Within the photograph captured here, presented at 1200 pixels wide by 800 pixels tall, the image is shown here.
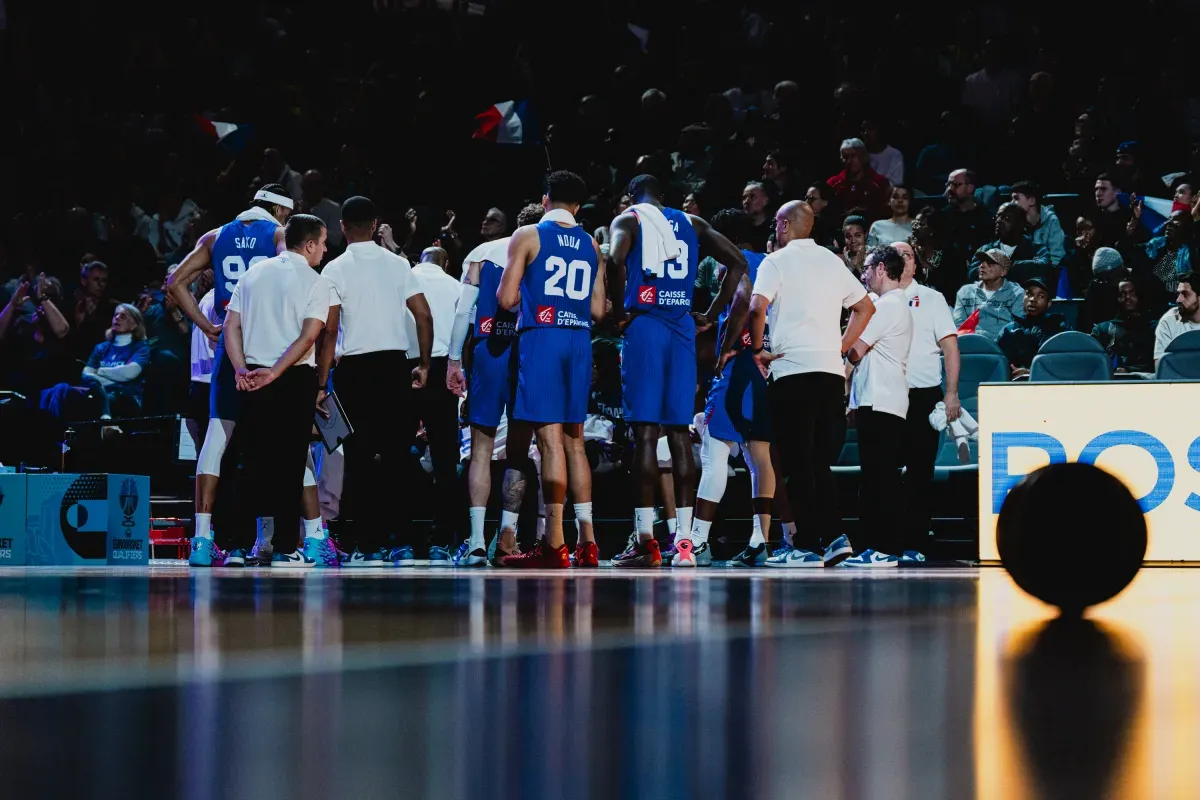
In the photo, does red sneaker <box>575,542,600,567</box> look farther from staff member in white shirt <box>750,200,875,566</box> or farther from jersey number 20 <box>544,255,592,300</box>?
jersey number 20 <box>544,255,592,300</box>

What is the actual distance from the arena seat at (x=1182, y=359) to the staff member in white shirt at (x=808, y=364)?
200 cm

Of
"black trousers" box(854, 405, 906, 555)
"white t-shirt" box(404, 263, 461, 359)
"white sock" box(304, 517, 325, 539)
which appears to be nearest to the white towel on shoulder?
"black trousers" box(854, 405, 906, 555)

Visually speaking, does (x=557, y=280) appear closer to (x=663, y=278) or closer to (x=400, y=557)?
(x=663, y=278)

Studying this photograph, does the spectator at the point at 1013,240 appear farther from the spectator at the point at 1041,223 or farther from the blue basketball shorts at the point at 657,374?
the blue basketball shorts at the point at 657,374

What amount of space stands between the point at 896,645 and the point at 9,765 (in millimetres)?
2231

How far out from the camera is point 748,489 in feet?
35.0

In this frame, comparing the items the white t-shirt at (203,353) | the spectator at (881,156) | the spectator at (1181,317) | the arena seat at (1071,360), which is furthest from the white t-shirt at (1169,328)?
the white t-shirt at (203,353)

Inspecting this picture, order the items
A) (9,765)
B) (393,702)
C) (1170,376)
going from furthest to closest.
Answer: (1170,376) < (393,702) < (9,765)

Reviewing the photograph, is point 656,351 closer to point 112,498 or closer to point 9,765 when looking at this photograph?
point 112,498

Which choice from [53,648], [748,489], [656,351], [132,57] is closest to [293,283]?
[656,351]

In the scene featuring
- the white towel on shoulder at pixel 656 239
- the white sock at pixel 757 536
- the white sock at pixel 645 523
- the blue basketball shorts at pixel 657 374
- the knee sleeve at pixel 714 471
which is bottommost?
the white sock at pixel 757 536

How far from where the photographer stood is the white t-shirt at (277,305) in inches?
338

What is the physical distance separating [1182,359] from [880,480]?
208 cm

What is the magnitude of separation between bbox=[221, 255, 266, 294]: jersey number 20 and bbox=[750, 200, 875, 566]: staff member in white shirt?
290 cm
